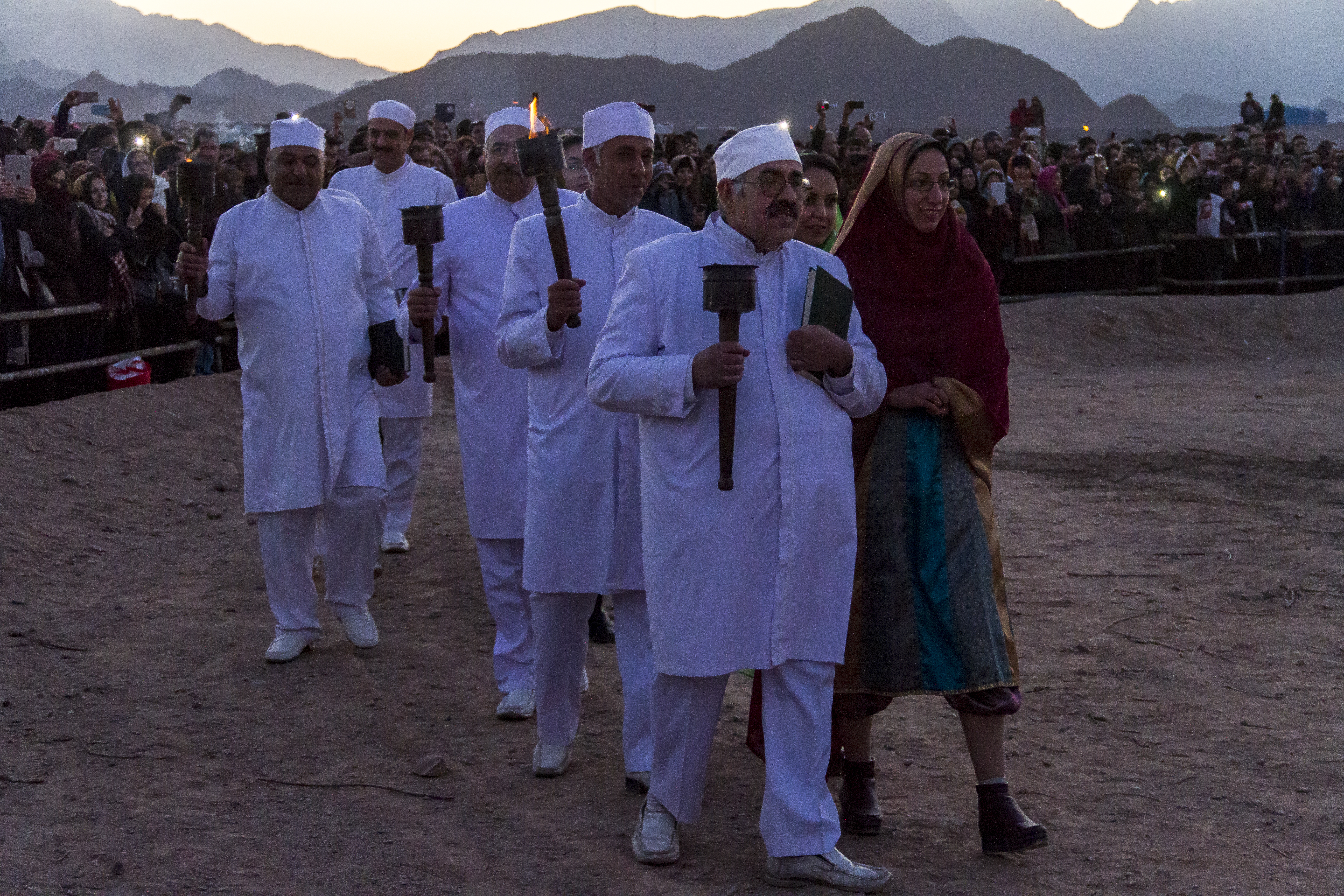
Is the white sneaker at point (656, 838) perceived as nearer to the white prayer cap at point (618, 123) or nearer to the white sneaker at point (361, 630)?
the white prayer cap at point (618, 123)

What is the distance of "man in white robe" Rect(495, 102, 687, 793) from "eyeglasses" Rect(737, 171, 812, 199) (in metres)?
0.73

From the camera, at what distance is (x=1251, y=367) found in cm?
1507

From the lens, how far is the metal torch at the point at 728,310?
3.75 metres

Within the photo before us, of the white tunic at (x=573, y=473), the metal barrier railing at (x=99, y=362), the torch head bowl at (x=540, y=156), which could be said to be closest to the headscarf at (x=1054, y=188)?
the metal barrier railing at (x=99, y=362)

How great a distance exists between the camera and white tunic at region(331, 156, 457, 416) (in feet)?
25.3

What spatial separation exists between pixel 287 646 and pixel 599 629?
134 cm

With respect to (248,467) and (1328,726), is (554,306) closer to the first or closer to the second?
(248,467)

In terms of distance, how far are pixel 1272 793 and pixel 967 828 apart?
1003 millimetres

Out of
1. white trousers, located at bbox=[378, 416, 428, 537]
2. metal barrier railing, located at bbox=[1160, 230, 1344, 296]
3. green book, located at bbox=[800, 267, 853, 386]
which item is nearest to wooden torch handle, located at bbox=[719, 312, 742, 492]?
green book, located at bbox=[800, 267, 853, 386]

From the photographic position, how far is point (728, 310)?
378 cm

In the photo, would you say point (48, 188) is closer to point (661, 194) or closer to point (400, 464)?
point (400, 464)

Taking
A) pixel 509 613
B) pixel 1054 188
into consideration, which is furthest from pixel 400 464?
pixel 1054 188

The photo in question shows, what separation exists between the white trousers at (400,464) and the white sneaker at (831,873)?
4179 mm

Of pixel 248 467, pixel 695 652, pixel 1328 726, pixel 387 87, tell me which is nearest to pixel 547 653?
pixel 695 652
